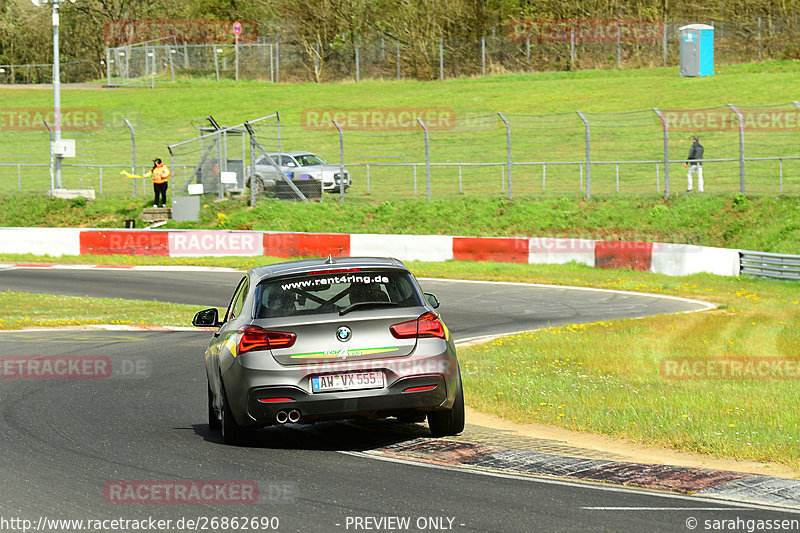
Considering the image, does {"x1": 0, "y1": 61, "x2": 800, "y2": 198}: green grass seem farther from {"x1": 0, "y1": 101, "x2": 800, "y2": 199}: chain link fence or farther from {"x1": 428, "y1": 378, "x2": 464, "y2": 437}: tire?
{"x1": 428, "y1": 378, "x2": 464, "y2": 437}: tire

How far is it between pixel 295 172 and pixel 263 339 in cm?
2776

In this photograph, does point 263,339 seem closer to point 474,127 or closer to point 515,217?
point 515,217

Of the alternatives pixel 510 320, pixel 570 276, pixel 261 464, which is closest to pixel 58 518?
pixel 261 464

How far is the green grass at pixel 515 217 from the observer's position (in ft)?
89.6

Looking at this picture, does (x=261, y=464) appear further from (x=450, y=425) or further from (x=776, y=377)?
(x=776, y=377)

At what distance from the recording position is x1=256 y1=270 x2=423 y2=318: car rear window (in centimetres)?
823

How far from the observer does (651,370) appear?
12352 mm

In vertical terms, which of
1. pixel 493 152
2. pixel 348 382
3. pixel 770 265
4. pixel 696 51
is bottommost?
pixel 348 382

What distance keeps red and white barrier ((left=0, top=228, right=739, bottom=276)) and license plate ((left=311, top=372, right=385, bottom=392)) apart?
58.4 feet
